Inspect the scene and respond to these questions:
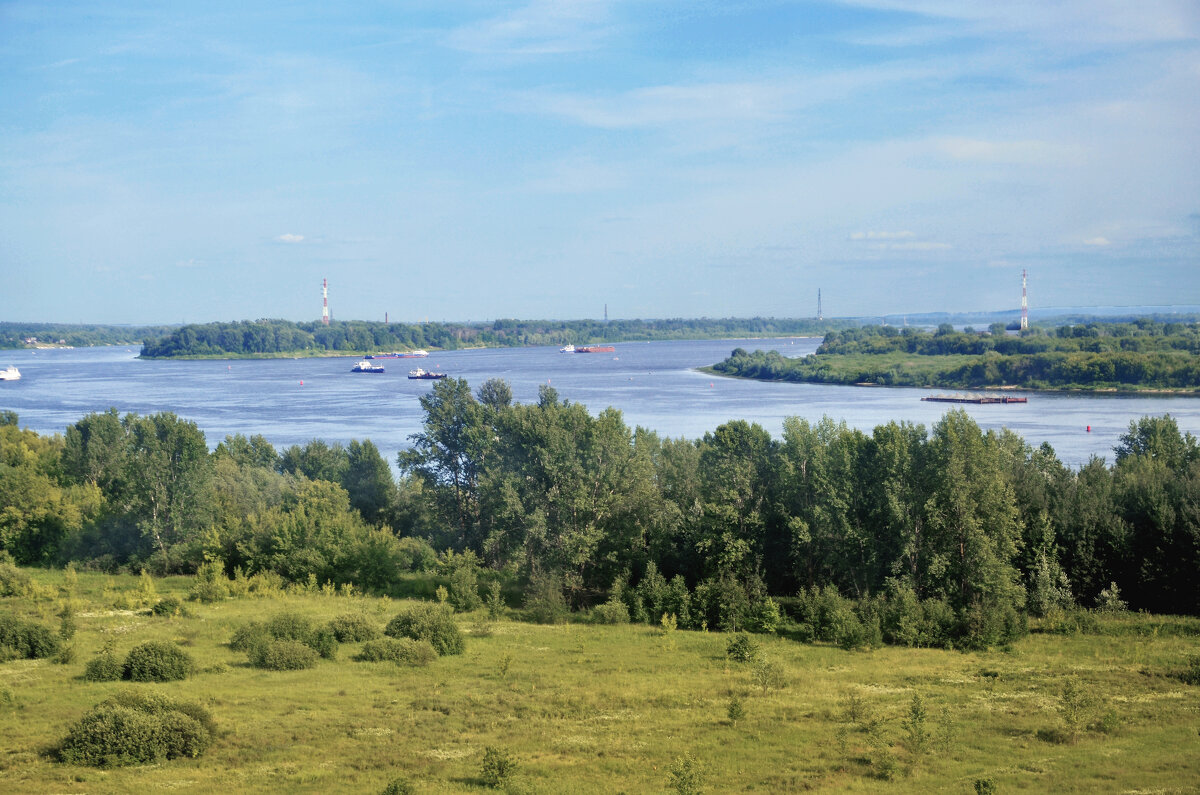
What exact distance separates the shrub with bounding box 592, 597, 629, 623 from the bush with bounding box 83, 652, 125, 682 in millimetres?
10144

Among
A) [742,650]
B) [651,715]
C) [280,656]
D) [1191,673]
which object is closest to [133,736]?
[280,656]

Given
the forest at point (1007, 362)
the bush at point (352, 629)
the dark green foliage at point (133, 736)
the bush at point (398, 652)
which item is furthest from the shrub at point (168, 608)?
the forest at point (1007, 362)

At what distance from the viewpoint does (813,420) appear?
196 ft

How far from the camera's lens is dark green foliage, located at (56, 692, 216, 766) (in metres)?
11.8

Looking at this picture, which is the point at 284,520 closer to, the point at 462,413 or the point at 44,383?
the point at 462,413

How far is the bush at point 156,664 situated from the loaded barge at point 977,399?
68.7 meters

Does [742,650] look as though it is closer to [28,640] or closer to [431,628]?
[431,628]

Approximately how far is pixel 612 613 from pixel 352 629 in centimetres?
598

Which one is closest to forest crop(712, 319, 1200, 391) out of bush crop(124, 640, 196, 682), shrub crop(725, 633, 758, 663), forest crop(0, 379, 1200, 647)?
forest crop(0, 379, 1200, 647)

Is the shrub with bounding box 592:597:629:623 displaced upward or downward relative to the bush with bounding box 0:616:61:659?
downward

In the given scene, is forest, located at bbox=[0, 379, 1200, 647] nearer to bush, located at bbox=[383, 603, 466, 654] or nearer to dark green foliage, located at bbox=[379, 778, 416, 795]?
bush, located at bbox=[383, 603, 466, 654]

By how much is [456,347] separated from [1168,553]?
577ft

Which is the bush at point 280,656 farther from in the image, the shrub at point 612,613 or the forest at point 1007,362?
the forest at point 1007,362

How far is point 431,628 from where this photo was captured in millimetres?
18828
